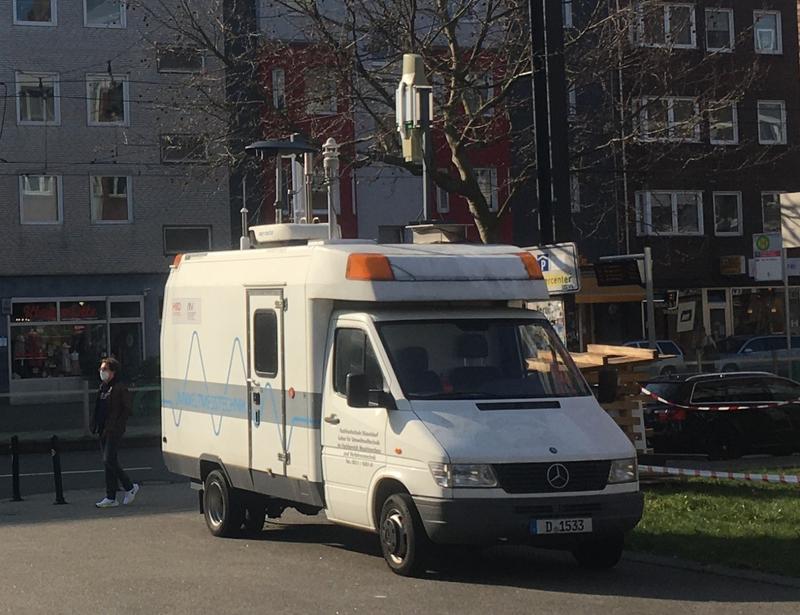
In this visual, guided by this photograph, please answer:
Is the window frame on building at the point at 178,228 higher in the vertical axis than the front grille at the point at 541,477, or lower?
higher

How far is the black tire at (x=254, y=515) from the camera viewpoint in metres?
13.8

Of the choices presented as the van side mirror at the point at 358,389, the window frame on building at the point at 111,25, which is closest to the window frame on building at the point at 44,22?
the window frame on building at the point at 111,25

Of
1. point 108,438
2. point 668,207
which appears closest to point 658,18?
point 108,438

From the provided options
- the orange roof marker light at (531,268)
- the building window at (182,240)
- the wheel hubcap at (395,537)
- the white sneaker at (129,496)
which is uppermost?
the building window at (182,240)

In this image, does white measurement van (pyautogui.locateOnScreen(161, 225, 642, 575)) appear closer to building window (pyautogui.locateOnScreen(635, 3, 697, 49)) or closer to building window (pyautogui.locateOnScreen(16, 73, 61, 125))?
building window (pyautogui.locateOnScreen(635, 3, 697, 49))

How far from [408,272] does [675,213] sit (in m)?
40.3

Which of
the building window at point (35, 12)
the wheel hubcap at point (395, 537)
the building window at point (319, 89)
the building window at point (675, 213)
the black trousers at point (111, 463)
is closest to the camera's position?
the wheel hubcap at point (395, 537)

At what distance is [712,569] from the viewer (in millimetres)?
11297

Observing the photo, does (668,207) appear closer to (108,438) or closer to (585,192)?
(585,192)

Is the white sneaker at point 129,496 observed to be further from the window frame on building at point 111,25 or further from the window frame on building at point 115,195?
the window frame on building at point 111,25

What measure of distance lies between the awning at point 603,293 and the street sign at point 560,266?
3349 cm

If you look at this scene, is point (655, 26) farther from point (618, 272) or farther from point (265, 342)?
point (265, 342)

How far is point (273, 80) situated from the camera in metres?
25.4

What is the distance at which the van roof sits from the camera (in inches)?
457
